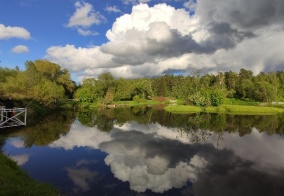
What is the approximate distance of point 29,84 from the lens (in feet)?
280

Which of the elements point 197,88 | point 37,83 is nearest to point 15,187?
point 37,83

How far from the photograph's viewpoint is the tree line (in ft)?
279

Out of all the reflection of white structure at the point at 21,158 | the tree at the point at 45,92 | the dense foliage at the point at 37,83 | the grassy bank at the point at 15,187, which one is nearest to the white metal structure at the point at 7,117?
the reflection of white structure at the point at 21,158

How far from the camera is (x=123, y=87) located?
156 m

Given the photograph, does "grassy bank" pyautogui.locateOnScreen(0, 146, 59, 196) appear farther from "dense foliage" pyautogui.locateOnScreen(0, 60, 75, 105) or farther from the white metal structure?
"dense foliage" pyautogui.locateOnScreen(0, 60, 75, 105)

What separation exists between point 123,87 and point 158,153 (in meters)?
121

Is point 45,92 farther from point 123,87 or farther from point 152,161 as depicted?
point 123,87

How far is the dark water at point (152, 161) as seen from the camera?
23.9 meters

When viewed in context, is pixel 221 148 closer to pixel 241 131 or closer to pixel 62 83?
pixel 241 131

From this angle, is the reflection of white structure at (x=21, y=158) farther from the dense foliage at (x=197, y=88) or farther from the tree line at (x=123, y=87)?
the dense foliage at (x=197, y=88)

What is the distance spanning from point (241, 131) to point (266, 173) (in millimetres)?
29199

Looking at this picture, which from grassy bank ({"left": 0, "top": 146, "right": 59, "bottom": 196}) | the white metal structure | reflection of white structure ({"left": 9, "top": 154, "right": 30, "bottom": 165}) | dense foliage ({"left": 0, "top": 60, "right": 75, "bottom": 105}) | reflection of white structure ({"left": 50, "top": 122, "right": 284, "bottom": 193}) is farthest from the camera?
dense foliage ({"left": 0, "top": 60, "right": 75, "bottom": 105})

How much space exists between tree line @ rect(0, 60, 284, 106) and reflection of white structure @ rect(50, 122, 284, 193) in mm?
34931

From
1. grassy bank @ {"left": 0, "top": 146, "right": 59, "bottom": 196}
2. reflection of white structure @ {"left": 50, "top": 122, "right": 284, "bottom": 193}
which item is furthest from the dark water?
grassy bank @ {"left": 0, "top": 146, "right": 59, "bottom": 196}
